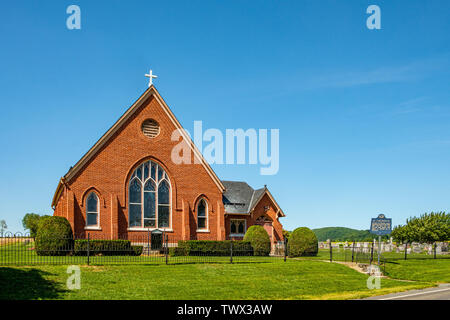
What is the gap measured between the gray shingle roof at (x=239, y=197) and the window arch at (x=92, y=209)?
11.9 meters

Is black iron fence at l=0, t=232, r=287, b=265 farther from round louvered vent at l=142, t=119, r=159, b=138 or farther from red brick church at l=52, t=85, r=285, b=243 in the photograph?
round louvered vent at l=142, t=119, r=159, b=138

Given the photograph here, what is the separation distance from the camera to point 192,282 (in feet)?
64.5

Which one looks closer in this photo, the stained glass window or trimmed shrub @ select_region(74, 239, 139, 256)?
trimmed shrub @ select_region(74, 239, 139, 256)

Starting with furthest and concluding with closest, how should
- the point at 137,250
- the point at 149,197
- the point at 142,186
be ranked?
the point at 149,197 → the point at 142,186 → the point at 137,250

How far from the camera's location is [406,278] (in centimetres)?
2595

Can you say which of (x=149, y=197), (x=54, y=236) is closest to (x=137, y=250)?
(x=149, y=197)

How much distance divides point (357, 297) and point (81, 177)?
2085cm

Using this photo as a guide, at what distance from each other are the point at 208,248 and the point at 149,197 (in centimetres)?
596

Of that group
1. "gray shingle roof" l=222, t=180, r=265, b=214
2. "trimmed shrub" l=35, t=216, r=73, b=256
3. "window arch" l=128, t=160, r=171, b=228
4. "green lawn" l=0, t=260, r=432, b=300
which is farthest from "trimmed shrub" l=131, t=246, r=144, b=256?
"gray shingle roof" l=222, t=180, r=265, b=214

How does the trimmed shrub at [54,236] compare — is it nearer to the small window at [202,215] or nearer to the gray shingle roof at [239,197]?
the small window at [202,215]

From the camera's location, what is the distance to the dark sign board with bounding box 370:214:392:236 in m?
27.8

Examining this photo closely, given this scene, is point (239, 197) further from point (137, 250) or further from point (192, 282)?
point (192, 282)
